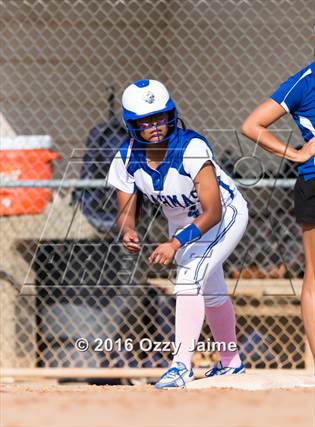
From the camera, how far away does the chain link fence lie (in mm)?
7531

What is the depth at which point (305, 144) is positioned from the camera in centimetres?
519

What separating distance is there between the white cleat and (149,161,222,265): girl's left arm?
51 cm

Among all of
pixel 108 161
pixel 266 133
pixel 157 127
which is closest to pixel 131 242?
pixel 157 127

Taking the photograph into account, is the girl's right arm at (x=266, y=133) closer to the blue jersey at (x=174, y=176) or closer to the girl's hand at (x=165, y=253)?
the blue jersey at (x=174, y=176)

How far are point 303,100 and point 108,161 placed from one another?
2674mm

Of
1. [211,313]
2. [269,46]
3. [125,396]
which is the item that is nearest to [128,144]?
[211,313]

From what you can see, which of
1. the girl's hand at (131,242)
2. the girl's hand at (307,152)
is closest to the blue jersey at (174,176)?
the girl's hand at (131,242)

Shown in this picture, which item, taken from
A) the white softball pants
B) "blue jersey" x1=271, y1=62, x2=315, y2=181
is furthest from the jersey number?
"blue jersey" x1=271, y1=62, x2=315, y2=181

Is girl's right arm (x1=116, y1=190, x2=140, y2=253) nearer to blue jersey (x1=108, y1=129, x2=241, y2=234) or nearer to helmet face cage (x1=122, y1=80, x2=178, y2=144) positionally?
blue jersey (x1=108, y1=129, x2=241, y2=234)

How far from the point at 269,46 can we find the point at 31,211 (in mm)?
2065

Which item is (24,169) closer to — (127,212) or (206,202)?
(127,212)

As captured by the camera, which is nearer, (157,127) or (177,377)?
(177,377)

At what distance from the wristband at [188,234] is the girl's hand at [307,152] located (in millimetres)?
573

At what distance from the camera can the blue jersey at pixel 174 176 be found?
17.5ft
